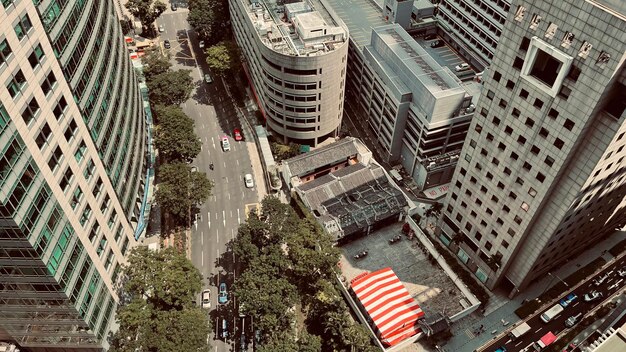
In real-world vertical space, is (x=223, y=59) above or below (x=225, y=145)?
above

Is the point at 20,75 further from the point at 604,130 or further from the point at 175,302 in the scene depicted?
the point at 604,130

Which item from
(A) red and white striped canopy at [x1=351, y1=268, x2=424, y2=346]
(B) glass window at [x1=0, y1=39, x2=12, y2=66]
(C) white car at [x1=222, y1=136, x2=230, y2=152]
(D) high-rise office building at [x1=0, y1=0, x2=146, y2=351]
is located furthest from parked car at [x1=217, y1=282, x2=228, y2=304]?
(B) glass window at [x1=0, y1=39, x2=12, y2=66]

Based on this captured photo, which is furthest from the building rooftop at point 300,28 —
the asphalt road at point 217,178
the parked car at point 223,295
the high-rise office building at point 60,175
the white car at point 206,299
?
the white car at point 206,299

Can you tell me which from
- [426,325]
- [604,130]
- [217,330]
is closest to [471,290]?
[426,325]

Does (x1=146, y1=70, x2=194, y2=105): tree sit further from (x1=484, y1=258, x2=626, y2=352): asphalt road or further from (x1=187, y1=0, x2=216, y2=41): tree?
(x1=484, y1=258, x2=626, y2=352): asphalt road

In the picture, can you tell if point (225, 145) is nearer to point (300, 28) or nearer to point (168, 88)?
point (168, 88)

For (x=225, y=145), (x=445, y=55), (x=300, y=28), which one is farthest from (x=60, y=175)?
(x=445, y=55)

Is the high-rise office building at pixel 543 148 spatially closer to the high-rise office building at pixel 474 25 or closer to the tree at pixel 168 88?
the high-rise office building at pixel 474 25
